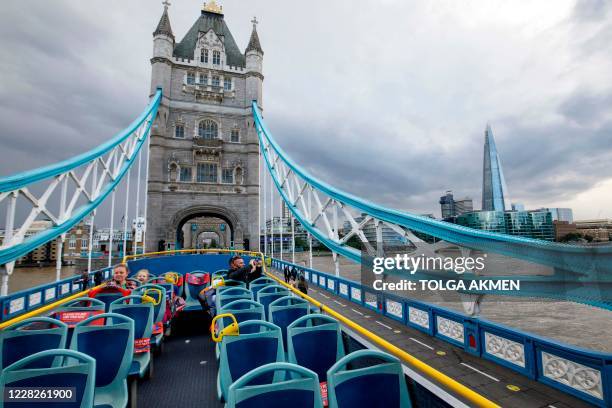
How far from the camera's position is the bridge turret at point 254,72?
31469mm

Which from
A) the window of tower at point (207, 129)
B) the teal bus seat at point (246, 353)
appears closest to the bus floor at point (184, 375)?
the teal bus seat at point (246, 353)

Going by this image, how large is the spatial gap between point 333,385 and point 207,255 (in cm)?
2333

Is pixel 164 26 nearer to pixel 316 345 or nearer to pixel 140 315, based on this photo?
pixel 140 315

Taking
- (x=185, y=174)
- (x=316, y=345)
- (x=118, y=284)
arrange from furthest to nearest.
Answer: (x=185, y=174) → (x=118, y=284) → (x=316, y=345)

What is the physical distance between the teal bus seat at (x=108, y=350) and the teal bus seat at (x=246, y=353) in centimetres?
116

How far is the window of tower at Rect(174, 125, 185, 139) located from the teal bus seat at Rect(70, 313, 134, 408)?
2868 cm

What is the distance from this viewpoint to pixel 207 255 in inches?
933

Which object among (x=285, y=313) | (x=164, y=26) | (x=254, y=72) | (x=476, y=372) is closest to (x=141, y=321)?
(x=285, y=313)

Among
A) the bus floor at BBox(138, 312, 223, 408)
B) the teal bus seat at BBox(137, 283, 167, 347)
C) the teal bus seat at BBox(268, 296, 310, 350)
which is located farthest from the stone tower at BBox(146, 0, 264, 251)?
the teal bus seat at BBox(268, 296, 310, 350)

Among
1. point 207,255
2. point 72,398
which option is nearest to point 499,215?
point 207,255

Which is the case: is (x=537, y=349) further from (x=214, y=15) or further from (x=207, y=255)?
(x=214, y=15)

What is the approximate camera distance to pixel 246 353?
308 centimetres

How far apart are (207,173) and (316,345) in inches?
1111

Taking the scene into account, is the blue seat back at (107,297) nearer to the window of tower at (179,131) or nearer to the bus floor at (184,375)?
the bus floor at (184,375)
